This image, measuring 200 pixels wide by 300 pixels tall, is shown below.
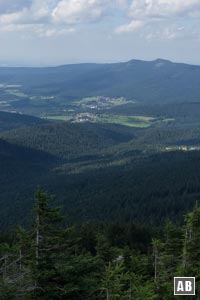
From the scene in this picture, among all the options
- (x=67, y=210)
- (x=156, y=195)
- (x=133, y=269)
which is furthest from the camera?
(x=156, y=195)

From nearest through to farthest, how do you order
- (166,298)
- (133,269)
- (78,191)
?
(166,298), (133,269), (78,191)

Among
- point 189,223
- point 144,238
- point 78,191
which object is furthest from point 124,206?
point 189,223

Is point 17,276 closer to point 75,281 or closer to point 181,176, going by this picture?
point 75,281

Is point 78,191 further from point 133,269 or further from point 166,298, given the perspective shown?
point 166,298

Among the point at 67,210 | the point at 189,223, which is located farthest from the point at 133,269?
the point at 67,210

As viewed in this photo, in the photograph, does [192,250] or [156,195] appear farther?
[156,195]

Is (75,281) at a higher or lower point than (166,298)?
higher

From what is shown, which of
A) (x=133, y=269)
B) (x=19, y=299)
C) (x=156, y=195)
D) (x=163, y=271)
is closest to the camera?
(x=19, y=299)

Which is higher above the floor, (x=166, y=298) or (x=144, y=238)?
(x=166, y=298)

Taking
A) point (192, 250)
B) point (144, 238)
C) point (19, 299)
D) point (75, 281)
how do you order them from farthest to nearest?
1. point (144, 238)
2. point (192, 250)
3. point (75, 281)
4. point (19, 299)
